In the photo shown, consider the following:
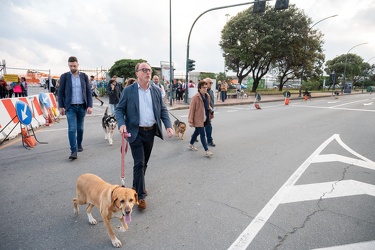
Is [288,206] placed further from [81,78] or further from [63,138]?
[63,138]

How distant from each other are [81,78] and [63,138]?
2.66 m

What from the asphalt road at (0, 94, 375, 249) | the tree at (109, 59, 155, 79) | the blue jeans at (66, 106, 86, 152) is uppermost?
the tree at (109, 59, 155, 79)

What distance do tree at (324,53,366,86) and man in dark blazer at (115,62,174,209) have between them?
75.1 m

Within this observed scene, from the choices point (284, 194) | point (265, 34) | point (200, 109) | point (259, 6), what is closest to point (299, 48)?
point (265, 34)

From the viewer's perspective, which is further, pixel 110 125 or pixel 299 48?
pixel 299 48

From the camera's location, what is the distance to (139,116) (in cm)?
317

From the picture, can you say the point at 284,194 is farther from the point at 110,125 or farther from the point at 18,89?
Result: the point at 18,89

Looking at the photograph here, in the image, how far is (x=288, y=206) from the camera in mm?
3344

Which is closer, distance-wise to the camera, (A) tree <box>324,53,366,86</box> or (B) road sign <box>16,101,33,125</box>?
(B) road sign <box>16,101,33,125</box>

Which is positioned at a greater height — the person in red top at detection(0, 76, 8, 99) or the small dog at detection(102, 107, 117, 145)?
the person in red top at detection(0, 76, 8, 99)

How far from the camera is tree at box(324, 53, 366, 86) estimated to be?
66.2 m

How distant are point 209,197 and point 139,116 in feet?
5.39

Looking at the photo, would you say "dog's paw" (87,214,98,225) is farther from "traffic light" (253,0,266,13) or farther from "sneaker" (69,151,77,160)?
"traffic light" (253,0,266,13)

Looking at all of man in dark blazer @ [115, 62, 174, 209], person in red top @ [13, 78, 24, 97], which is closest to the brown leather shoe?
man in dark blazer @ [115, 62, 174, 209]
